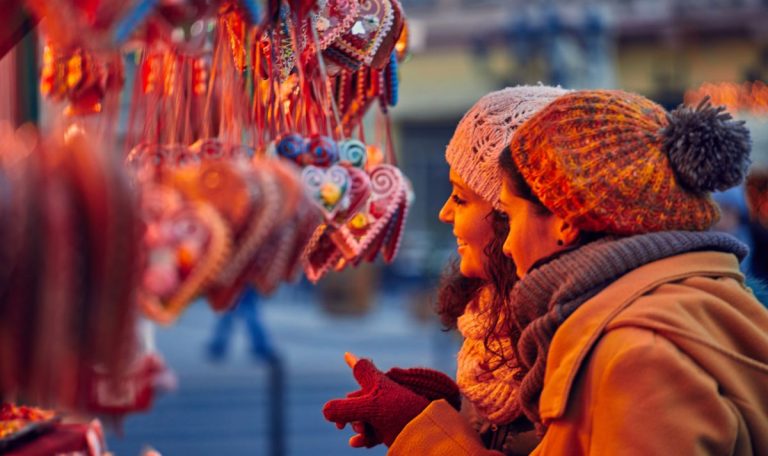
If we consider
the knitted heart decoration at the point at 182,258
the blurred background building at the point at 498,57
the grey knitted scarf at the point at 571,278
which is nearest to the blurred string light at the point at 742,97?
the blurred background building at the point at 498,57

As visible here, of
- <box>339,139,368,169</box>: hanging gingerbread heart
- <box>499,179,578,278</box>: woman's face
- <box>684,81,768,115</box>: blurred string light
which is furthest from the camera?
<box>684,81,768,115</box>: blurred string light

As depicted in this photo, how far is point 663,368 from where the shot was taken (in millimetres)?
1318

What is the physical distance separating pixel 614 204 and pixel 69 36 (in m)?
0.80

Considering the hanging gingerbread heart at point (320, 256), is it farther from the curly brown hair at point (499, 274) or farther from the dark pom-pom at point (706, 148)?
the dark pom-pom at point (706, 148)

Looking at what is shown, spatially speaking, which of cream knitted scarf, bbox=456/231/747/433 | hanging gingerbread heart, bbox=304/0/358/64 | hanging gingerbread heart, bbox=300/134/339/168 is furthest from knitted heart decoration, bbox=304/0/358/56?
cream knitted scarf, bbox=456/231/747/433

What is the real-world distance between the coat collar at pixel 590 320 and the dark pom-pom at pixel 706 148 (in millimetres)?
117

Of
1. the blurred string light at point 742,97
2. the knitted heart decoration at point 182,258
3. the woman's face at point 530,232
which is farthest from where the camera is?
the blurred string light at point 742,97

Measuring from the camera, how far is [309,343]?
30.9 feet

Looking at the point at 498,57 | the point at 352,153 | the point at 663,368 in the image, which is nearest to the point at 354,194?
the point at 352,153

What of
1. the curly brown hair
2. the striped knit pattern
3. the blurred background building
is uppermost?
the curly brown hair

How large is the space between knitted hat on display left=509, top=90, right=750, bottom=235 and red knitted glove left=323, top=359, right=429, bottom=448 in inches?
Result: 21.4

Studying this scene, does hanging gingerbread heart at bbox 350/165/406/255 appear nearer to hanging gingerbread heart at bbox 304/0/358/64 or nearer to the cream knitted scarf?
hanging gingerbread heart at bbox 304/0/358/64

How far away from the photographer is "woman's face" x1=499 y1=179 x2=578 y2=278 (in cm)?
155

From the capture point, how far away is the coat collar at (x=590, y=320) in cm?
138
